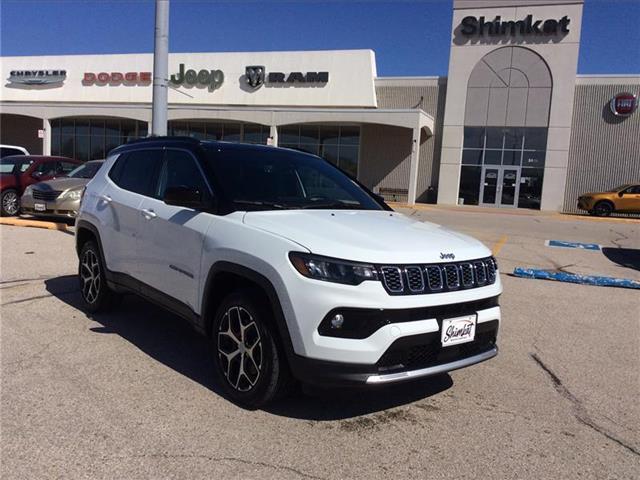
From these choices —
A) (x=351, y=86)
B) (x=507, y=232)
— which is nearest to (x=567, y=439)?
(x=507, y=232)

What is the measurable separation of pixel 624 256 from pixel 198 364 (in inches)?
437

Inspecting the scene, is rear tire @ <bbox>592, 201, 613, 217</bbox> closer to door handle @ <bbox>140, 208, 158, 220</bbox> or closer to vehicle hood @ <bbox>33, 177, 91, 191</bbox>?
vehicle hood @ <bbox>33, 177, 91, 191</bbox>

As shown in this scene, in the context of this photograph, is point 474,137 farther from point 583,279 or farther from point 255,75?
point 583,279

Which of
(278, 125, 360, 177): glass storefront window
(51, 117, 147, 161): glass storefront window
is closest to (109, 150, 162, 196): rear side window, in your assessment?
(278, 125, 360, 177): glass storefront window

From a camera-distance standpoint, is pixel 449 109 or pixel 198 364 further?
pixel 449 109

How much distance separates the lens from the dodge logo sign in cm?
3198

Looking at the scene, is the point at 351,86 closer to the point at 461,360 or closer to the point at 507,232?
the point at 507,232

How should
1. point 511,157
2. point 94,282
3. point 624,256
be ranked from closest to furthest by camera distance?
point 94,282
point 624,256
point 511,157

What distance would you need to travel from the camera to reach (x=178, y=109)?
3042 cm

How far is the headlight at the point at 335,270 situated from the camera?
3.08 metres

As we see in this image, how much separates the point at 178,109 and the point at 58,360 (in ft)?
92.0

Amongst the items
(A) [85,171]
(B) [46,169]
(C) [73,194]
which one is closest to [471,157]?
(A) [85,171]

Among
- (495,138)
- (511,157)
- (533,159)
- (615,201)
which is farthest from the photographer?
(495,138)

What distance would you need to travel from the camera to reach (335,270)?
3.10 meters
